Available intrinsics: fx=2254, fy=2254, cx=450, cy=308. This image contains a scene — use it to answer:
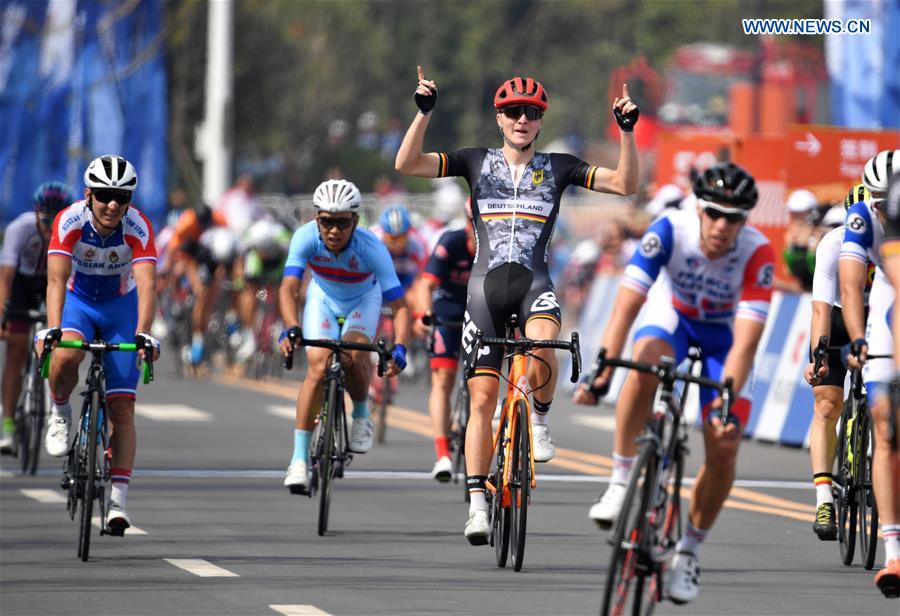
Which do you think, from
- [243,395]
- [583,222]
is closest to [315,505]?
[243,395]

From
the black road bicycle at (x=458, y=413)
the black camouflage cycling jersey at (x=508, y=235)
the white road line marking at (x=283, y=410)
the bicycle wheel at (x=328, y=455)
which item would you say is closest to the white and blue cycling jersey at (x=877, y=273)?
the black camouflage cycling jersey at (x=508, y=235)

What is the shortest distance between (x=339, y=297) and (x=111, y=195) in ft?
7.23

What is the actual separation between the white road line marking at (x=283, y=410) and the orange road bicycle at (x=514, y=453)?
11.1m

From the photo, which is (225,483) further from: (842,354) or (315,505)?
(842,354)

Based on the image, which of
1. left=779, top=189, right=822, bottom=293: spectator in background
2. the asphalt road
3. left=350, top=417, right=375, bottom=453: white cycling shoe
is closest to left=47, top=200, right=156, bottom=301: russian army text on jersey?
the asphalt road

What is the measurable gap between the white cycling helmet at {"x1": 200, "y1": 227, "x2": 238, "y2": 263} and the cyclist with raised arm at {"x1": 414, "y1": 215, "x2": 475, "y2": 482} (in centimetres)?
1256

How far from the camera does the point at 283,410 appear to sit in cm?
2372

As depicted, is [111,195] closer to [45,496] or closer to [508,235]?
[508,235]

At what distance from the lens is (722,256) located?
9914 mm

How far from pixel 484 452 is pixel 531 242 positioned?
117 centimetres

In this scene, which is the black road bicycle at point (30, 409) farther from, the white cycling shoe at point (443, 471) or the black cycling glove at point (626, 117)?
the black cycling glove at point (626, 117)

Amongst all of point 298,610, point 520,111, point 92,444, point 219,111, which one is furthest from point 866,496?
point 219,111

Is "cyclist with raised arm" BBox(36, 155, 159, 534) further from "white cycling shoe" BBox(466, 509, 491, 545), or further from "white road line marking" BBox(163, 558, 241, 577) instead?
"white cycling shoe" BBox(466, 509, 491, 545)

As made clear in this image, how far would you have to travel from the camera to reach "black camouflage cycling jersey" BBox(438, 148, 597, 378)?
12086 millimetres
